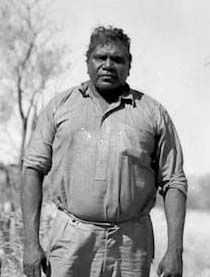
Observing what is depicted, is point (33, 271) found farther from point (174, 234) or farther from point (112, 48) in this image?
point (112, 48)

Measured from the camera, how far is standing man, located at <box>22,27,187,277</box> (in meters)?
2.91

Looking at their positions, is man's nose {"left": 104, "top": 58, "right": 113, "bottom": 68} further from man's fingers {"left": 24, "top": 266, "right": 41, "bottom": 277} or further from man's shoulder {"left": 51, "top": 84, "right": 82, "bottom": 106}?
man's fingers {"left": 24, "top": 266, "right": 41, "bottom": 277}

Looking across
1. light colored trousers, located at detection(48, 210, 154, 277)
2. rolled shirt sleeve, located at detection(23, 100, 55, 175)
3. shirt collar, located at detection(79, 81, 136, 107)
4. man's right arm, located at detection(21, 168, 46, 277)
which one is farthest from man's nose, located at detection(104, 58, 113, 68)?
light colored trousers, located at detection(48, 210, 154, 277)

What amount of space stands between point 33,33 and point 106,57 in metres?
17.3

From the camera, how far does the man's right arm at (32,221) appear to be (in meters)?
2.96

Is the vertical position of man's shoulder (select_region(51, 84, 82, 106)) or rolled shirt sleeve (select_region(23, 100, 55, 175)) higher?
man's shoulder (select_region(51, 84, 82, 106))

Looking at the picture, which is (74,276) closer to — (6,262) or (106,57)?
(106,57)

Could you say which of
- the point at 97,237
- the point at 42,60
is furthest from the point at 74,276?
the point at 42,60

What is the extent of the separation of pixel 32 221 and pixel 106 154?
412 mm

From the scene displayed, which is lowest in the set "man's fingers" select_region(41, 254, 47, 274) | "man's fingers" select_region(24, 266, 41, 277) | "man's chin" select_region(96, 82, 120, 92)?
"man's fingers" select_region(24, 266, 41, 277)

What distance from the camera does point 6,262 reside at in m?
6.17

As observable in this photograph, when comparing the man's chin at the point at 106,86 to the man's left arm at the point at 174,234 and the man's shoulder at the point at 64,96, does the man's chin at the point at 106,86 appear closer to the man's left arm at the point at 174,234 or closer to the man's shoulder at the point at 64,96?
the man's shoulder at the point at 64,96

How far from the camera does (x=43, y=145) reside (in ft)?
9.95

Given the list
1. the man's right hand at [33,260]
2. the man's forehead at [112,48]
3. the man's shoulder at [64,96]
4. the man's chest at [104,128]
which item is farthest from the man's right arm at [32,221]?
the man's forehead at [112,48]
